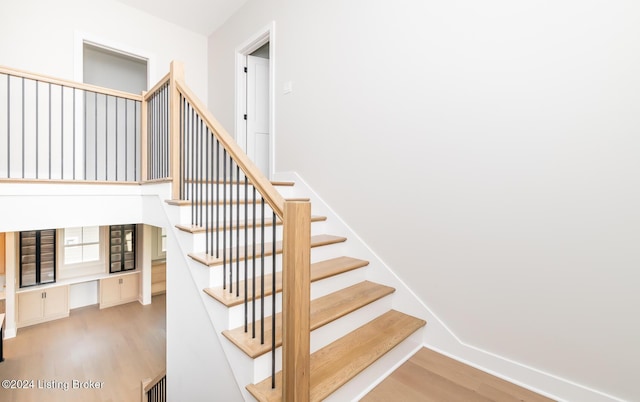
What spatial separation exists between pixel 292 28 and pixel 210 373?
318cm

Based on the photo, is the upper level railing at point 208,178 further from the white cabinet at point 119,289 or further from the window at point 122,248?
the white cabinet at point 119,289

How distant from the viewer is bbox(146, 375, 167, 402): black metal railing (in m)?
2.81

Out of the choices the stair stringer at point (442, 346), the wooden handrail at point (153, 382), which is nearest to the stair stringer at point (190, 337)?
the stair stringer at point (442, 346)

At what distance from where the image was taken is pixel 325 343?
1703mm

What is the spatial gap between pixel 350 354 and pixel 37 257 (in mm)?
6121

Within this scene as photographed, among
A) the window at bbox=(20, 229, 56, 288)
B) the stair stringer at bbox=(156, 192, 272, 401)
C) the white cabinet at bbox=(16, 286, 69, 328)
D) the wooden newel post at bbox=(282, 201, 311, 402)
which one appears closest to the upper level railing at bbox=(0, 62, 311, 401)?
the wooden newel post at bbox=(282, 201, 311, 402)

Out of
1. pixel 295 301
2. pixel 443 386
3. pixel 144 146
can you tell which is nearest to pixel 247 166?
pixel 295 301

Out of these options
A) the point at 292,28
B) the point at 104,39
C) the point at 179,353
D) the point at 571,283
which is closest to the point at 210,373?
the point at 179,353

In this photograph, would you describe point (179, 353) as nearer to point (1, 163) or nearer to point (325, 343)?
point (325, 343)

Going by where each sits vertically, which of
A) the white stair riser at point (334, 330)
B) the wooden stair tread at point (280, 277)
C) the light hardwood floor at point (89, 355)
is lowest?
the light hardwood floor at point (89, 355)

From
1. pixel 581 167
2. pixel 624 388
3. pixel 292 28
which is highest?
pixel 292 28

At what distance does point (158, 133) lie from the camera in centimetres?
260

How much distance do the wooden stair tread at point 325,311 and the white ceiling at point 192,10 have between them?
153 inches

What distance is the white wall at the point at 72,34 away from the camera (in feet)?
10.3
